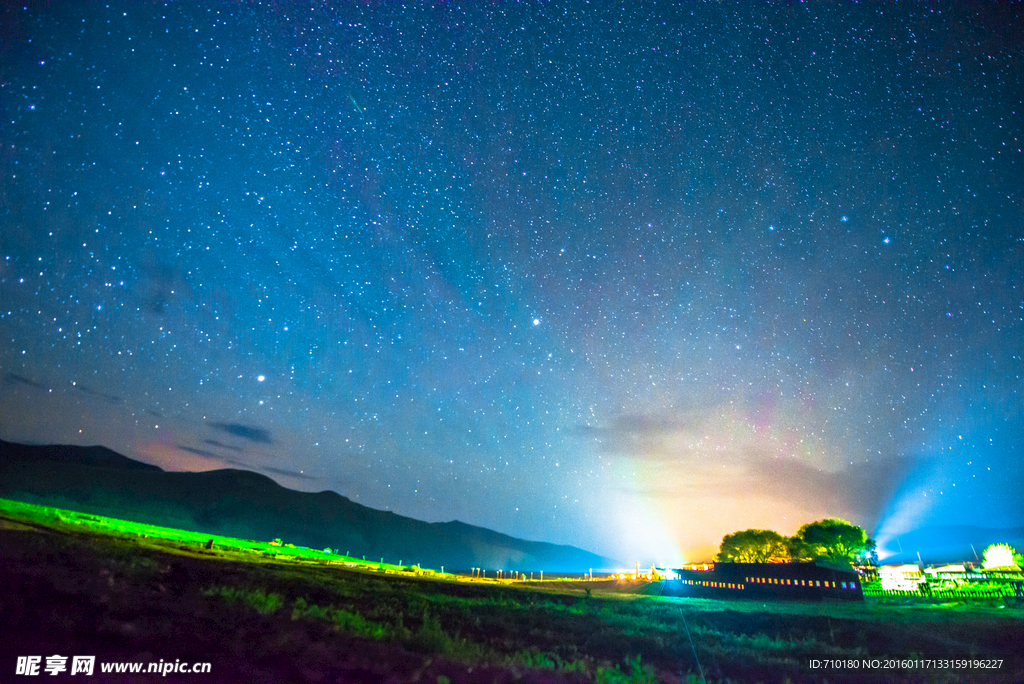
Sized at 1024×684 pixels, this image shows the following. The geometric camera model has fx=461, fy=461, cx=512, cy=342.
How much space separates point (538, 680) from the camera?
897cm

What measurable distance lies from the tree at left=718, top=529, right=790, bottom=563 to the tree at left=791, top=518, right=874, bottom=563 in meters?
1.82

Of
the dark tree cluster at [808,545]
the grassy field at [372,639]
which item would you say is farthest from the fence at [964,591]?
the dark tree cluster at [808,545]

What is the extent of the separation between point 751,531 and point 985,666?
70.0 m

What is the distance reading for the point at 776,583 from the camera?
37375 millimetres

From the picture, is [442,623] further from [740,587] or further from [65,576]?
[740,587]

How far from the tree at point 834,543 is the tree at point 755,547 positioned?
5.96ft

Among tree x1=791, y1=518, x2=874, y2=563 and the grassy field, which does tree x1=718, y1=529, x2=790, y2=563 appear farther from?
the grassy field

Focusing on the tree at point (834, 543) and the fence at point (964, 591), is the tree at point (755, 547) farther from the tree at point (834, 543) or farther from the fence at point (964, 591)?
the fence at point (964, 591)

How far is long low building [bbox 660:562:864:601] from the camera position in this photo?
3475cm

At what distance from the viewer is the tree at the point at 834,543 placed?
65.6 meters

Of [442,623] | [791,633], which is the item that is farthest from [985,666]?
[442,623]

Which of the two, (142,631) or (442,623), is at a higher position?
(142,631)

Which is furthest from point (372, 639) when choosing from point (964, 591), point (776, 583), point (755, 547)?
point (755, 547)

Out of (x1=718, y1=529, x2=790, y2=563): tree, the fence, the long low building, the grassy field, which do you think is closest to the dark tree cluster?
(x1=718, y1=529, x2=790, y2=563): tree
